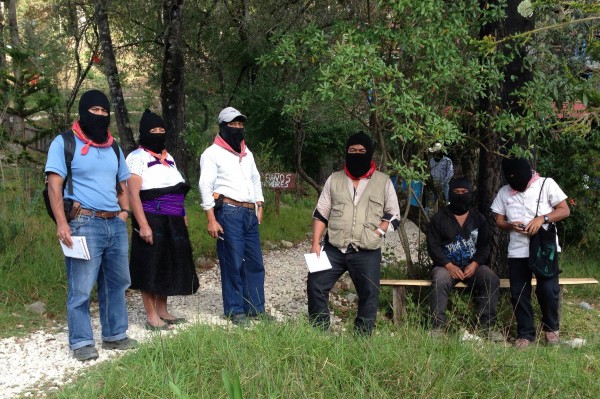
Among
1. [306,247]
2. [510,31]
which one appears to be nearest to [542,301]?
[510,31]

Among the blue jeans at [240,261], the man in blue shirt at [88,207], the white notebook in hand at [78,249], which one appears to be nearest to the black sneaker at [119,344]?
the man in blue shirt at [88,207]

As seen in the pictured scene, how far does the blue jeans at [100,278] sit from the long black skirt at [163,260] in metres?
0.48

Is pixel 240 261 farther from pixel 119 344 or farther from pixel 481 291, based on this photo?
pixel 481 291

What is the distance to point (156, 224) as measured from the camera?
20.1ft

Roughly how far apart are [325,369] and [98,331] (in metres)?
2.60

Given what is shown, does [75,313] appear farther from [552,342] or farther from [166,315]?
[552,342]

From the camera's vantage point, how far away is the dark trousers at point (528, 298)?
6.40 m

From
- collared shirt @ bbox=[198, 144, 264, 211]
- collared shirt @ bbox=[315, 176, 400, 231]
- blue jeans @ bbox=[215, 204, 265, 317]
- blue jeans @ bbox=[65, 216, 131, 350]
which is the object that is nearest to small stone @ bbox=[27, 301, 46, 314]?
blue jeans @ bbox=[65, 216, 131, 350]

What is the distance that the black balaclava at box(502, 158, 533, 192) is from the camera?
6340mm

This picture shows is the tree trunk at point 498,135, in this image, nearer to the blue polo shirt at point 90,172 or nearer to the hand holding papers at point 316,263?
the hand holding papers at point 316,263

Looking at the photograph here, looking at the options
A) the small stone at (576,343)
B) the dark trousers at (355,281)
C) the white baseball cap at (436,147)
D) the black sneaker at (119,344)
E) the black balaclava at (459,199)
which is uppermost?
the white baseball cap at (436,147)

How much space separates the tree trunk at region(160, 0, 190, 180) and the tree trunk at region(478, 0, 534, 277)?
16.4 feet

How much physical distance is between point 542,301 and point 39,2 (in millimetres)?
22079

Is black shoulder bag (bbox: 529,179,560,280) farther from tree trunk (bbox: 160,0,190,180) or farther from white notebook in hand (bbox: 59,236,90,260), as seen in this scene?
tree trunk (bbox: 160,0,190,180)
